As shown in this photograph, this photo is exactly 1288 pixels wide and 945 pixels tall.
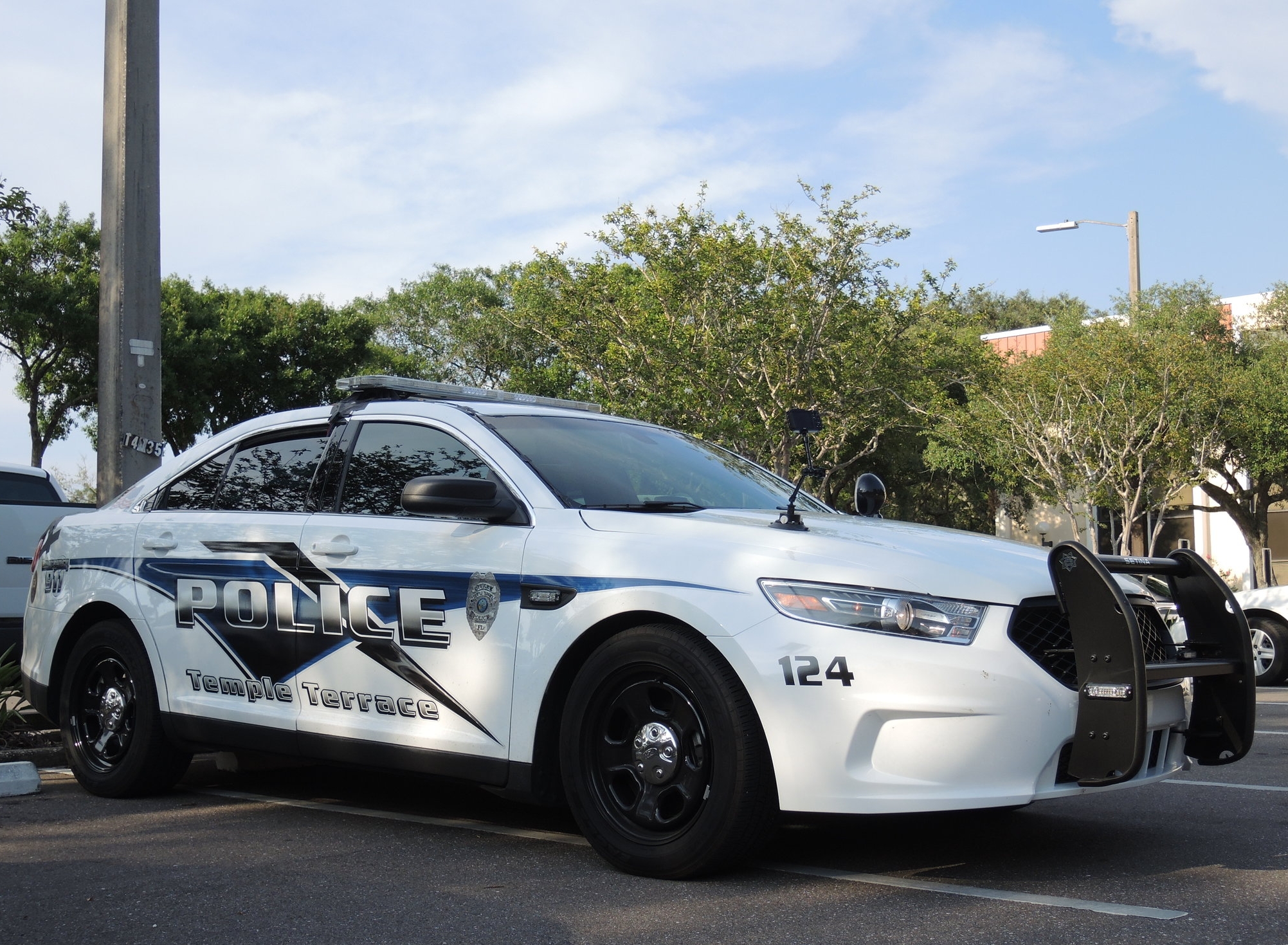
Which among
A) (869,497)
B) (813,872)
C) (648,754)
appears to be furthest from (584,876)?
(869,497)

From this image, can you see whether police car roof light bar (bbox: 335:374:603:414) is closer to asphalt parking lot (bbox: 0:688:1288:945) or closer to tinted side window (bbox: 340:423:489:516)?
tinted side window (bbox: 340:423:489:516)

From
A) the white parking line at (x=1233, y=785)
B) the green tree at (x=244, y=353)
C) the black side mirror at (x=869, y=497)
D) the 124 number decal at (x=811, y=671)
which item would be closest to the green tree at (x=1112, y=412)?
the green tree at (x=244, y=353)

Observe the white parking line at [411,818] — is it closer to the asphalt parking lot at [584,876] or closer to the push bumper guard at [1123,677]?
the asphalt parking lot at [584,876]

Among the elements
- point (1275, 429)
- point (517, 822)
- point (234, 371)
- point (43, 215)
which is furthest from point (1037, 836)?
point (234, 371)

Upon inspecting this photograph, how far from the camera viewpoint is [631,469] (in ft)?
18.0

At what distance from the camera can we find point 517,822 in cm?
562

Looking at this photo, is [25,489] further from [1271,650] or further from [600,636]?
[1271,650]

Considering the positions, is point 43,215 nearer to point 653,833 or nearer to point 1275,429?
point 1275,429

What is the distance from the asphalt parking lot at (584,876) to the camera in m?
3.90

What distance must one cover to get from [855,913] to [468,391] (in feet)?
10.2

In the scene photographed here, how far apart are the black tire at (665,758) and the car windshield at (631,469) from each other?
70cm

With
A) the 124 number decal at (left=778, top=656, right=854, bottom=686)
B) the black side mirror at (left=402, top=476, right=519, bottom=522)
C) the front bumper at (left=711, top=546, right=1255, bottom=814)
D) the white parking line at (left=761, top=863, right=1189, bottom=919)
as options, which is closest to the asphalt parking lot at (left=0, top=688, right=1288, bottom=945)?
the white parking line at (left=761, top=863, right=1189, bottom=919)

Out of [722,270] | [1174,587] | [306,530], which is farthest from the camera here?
[722,270]

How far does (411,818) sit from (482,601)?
1.27 m
